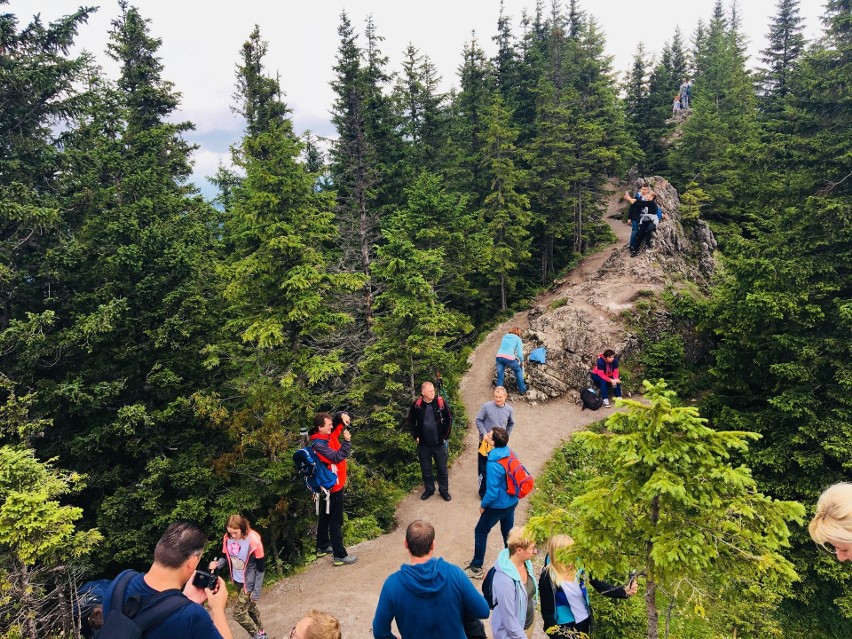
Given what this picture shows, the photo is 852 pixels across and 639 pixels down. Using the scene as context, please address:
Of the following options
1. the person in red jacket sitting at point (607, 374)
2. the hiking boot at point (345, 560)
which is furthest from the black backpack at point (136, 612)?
the person in red jacket sitting at point (607, 374)

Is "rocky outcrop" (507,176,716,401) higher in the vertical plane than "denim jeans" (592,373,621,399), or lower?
higher

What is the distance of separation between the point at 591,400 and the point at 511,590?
1179 cm

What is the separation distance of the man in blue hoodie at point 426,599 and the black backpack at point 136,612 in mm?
1590

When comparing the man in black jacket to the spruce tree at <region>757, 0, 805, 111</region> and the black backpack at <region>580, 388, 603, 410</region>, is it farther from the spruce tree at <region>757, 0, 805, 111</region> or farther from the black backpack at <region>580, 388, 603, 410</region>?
the spruce tree at <region>757, 0, 805, 111</region>

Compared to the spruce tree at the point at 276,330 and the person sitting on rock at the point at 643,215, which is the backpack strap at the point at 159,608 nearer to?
the spruce tree at the point at 276,330

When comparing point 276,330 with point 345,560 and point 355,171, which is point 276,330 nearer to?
point 345,560

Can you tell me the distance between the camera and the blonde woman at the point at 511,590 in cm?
455

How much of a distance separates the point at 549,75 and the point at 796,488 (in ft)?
102

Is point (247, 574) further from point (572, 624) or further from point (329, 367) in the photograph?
point (329, 367)

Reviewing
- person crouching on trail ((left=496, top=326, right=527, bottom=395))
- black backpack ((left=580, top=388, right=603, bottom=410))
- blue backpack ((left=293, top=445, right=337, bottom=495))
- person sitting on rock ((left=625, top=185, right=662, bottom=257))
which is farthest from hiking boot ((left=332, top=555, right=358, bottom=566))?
person sitting on rock ((left=625, top=185, right=662, bottom=257))

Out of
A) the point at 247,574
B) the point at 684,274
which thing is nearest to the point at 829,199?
the point at 684,274

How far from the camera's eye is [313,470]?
25.2 ft

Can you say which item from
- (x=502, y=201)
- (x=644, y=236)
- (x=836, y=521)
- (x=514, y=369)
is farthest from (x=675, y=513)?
(x=502, y=201)

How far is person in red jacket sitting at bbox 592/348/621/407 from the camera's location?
49.4 ft
